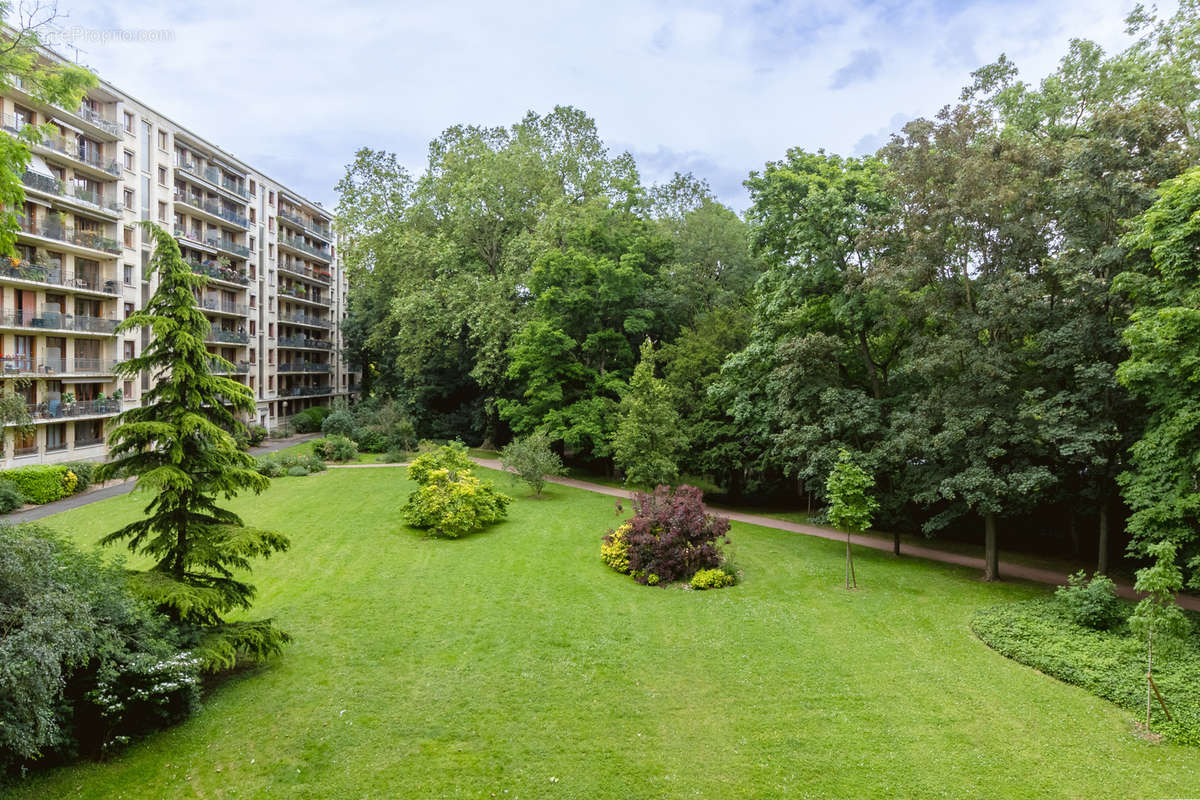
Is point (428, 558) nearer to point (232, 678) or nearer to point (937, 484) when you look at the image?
point (232, 678)

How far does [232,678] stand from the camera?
39.5 feet

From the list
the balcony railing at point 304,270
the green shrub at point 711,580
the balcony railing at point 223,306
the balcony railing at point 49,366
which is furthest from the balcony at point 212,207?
the green shrub at point 711,580

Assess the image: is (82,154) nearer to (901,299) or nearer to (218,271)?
(218,271)

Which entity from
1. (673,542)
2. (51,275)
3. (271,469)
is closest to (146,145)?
(51,275)

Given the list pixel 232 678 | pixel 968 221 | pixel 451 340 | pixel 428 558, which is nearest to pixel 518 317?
pixel 451 340

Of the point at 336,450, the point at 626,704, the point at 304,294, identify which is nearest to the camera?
the point at 626,704

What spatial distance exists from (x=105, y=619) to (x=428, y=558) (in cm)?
1176

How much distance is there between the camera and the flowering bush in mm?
19000

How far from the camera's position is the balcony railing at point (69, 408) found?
96.6 feet

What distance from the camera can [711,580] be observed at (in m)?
18.4

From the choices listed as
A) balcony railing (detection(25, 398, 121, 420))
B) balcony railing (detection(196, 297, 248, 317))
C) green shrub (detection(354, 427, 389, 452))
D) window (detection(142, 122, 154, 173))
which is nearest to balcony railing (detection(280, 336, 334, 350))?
balcony railing (detection(196, 297, 248, 317))

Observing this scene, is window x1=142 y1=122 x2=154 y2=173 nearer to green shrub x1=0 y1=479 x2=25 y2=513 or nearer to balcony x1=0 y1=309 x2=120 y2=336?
balcony x1=0 y1=309 x2=120 y2=336

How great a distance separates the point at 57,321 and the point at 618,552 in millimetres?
30484

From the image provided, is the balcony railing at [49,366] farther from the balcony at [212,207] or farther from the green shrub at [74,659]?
the green shrub at [74,659]
